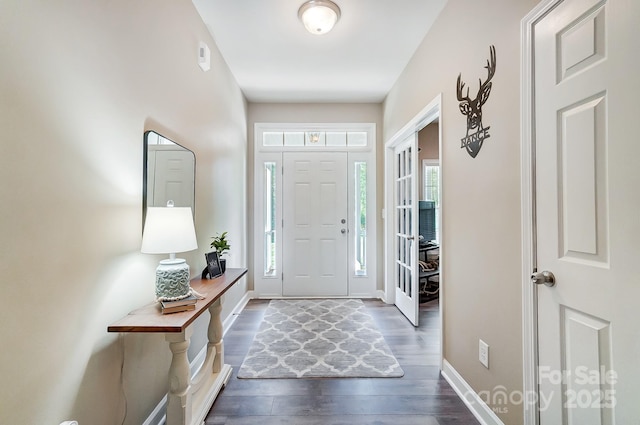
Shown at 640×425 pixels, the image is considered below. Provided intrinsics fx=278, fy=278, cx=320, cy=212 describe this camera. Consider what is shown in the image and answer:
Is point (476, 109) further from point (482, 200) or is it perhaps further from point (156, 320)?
point (156, 320)

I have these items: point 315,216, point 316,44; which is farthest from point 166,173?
point 315,216

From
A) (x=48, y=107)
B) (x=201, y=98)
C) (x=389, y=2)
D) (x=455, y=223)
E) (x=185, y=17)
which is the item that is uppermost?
(x=389, y=2)

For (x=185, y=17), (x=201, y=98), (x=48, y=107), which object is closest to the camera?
(x=48, y=107)

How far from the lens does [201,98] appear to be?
2.24 meters

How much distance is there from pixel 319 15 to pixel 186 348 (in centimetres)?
230

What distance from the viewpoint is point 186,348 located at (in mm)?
1355

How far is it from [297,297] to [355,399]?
6.99 ft

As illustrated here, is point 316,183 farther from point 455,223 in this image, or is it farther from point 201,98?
point 455,223

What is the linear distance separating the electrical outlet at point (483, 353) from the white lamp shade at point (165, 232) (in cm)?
171

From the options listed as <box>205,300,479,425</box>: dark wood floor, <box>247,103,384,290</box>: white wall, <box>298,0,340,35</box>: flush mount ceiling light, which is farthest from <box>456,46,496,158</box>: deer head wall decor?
<box>247,103,384,290</box>: white wall

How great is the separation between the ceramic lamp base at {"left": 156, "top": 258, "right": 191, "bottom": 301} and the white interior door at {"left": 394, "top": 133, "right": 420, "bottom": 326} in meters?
2.26

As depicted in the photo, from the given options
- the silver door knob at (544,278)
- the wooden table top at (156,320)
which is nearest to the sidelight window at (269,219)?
the wooden table top at (156,320)

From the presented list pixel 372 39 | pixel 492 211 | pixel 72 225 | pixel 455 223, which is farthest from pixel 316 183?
pixel 72 225

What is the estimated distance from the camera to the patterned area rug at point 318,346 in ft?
6.94
